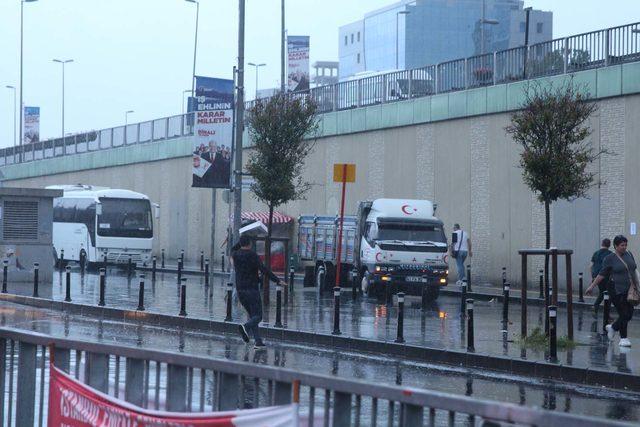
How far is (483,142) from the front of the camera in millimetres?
39125

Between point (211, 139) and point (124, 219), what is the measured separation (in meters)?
24.0

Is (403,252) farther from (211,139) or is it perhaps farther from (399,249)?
(211,139)

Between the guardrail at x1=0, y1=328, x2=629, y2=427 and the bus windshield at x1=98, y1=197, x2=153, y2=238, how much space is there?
43.1 m

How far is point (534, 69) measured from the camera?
3738cm

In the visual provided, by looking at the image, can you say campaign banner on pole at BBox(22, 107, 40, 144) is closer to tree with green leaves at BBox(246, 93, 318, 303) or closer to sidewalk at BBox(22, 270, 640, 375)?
sidewalk at BBox(22, 270, 640, 375)

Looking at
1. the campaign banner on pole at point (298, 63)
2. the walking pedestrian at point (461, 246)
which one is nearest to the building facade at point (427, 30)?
the campaign banner on pole at point (298, 63)

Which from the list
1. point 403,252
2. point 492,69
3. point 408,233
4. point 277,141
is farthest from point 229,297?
point 492,69

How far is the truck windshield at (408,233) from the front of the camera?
105 feet

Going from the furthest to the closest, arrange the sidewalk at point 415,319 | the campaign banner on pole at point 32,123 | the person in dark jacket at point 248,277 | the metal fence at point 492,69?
the campaign banner on pole at point 32,123, the metal fence at point 492,69, the person in dark jacket at point 248,277, the sidewalk at point 415,319

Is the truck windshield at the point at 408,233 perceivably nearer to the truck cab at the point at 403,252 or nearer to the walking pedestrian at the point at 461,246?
the truck cab at the point at 403,252

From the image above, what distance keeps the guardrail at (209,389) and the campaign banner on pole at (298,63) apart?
43.5 m

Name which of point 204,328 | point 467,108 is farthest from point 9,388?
point 467,108

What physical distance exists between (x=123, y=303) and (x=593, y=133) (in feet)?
48.4

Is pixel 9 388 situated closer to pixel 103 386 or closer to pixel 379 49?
pixel 103 386
